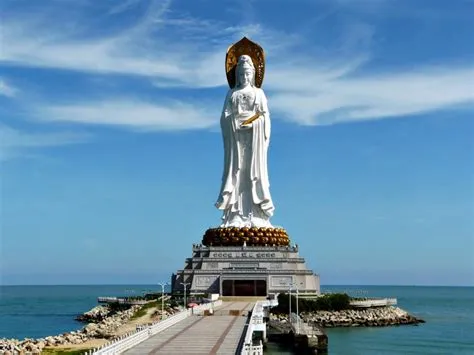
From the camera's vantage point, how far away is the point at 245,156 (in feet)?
156

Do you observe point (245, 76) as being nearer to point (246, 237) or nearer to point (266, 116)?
point (266, 116)

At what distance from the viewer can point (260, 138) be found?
47094mm

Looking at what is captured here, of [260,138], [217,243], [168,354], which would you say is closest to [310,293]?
[217,243]

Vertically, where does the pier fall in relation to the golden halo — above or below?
below

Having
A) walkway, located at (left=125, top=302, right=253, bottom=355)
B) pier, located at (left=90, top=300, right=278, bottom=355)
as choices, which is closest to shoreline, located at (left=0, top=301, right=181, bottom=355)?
pier, located at (left=90, top=300, right=278, bottom=355)

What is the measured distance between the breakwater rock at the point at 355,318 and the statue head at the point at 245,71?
1611 centimetres

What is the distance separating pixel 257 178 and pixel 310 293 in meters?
8.65

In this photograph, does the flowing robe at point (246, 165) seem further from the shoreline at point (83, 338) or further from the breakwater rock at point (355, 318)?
the shoreline at point (83, 338)

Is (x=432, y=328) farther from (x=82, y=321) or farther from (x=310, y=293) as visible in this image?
(x=82, y=321)

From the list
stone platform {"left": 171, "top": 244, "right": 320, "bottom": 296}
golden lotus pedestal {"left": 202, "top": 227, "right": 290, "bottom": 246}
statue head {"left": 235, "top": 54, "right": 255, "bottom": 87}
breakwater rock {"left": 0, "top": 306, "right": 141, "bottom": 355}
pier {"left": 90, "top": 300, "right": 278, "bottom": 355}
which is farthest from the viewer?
statue head {"left": 235, "top": 54, "right": 255, "bottom": 87}

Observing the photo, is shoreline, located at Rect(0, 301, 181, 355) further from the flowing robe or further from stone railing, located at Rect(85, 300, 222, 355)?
the flowing robe

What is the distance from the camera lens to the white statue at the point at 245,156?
46.9 metres

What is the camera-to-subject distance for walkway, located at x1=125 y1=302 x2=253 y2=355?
59.7 ft

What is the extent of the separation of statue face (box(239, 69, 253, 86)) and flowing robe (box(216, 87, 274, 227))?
22.8 inches
